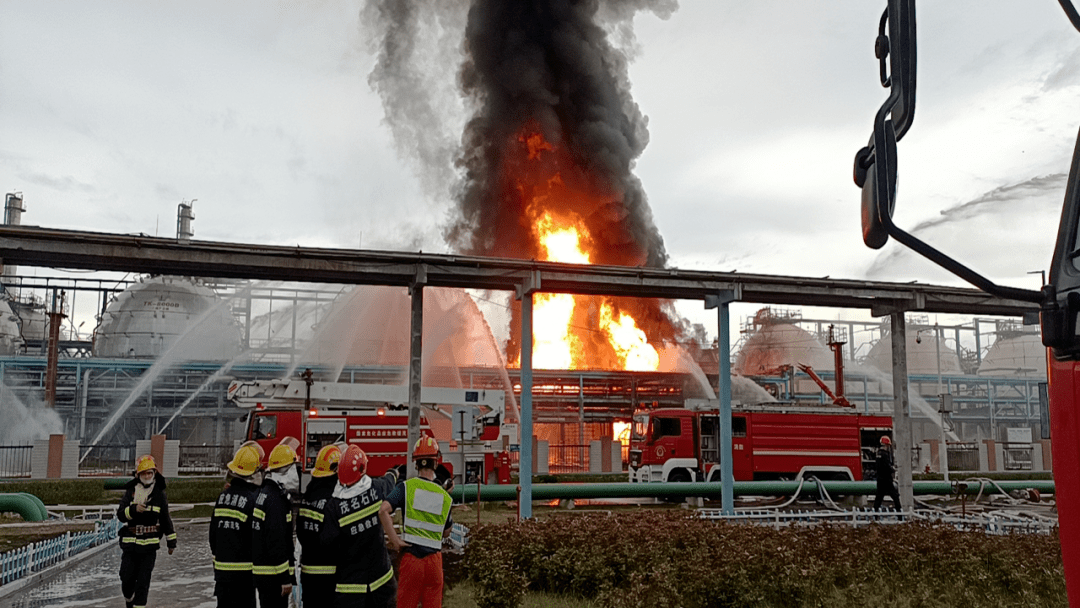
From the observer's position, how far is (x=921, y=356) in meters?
70.8

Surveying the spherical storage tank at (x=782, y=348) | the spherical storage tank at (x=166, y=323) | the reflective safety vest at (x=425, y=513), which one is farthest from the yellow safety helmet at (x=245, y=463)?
the spherical storage tank at (x=782, y=348)

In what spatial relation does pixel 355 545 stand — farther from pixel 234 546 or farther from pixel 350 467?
pixel 234 546

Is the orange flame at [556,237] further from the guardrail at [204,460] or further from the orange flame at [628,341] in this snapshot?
the guardrail at [204,460]

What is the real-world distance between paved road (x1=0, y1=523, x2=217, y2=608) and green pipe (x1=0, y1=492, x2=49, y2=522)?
4.10 m

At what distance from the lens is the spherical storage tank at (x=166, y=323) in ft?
179

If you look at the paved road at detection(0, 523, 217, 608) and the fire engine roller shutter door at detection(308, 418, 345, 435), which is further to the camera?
the fire engine roller shutter door at detection(308, 418, 345, 435)

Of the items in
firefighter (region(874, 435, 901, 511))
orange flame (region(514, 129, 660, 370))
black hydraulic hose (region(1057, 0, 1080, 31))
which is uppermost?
orange flame (region(514, 129, 660, 370))

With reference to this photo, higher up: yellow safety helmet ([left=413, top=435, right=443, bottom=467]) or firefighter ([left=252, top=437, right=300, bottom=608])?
yellow safety helmet ([left=413, top=435, right=443, bottom=467])

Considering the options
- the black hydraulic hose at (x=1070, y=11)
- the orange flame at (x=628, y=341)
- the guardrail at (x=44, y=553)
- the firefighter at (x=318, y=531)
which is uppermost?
the orange flame at (x=628, y=341)

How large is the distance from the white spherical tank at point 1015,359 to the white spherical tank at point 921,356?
102 inches

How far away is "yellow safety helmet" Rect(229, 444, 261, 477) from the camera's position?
6.22 meters

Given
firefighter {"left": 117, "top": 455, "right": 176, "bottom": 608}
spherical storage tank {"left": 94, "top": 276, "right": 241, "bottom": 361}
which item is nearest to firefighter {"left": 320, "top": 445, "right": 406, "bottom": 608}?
firefighter {"left": 117, "top": 455, "right": 176, "bottom": 608}

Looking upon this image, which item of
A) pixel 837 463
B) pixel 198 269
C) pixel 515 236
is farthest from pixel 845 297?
pixel 515 236

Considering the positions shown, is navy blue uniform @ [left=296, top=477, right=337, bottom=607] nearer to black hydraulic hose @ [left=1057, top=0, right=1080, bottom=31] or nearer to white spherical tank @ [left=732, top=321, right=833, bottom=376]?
black hydraulic hose @ [left=1057, top=0, right=1080, bottom=31]
